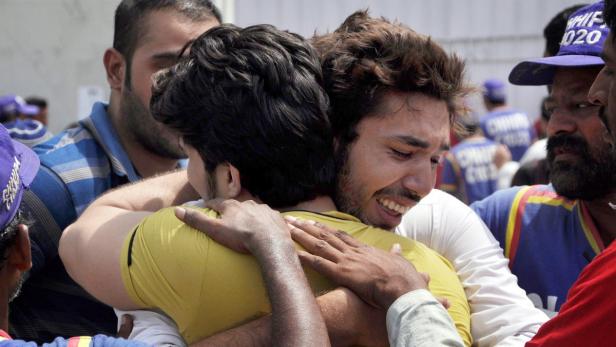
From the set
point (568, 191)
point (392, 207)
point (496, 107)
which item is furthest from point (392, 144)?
point (496, 107)

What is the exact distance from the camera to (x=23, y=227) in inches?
79.1

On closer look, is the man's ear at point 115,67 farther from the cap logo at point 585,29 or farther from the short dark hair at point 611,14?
the short dark hair at point 611,14

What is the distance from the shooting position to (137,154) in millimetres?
3307

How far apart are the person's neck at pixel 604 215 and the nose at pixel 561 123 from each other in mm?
260

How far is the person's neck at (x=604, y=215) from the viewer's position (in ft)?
9.87

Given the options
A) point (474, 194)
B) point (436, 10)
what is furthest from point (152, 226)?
point (436, 10)

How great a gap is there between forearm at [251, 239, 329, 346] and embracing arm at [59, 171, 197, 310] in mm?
345

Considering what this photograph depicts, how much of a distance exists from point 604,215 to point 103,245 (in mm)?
1830

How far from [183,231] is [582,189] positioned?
161 centimetres

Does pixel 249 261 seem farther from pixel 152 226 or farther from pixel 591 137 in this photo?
pixel 591 137

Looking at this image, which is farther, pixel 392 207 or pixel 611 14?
pixel 392 207

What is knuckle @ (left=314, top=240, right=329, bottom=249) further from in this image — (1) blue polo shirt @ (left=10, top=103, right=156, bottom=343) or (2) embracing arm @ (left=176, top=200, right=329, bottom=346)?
(1) blue polo shirt @ (left=10, top=103, right=156, bottom=343)

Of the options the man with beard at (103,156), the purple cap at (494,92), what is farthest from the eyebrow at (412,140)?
the purple cap at (494,92)

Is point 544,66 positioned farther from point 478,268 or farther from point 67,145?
point 67,145
